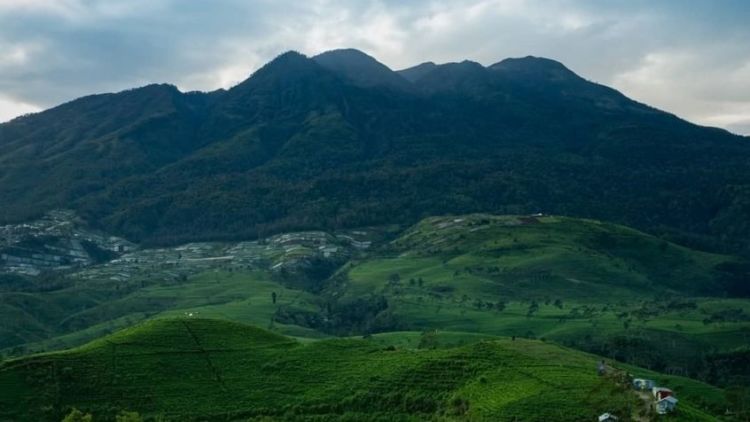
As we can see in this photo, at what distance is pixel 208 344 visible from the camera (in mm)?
109625

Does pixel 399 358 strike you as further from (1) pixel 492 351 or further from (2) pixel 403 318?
(2) pixel 403 318

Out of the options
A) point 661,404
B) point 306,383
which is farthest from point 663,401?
point 306,383

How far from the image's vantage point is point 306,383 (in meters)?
98.6

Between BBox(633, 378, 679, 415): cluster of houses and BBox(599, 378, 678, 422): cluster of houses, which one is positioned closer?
BBox(599, 378, 678, 422): cluster of houses

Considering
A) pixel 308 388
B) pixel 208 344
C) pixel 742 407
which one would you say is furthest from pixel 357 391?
pixel 742 407

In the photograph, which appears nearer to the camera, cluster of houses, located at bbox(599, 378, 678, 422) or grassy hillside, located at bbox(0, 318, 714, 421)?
cluster of houses, located at bbox(599, 378, 678, 422)

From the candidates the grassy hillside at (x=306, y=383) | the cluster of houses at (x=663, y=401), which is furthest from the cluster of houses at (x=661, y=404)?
the grassy hillside at (x=306, y=383)

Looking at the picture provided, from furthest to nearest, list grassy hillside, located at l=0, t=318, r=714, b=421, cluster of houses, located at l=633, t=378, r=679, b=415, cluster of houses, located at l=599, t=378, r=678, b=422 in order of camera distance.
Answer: grassy hillside, located at l=0, t=318, r=714, b=421
cluster of houses, located at l=633, t=378, r=679, b=415
cluster of houses, located at l=599, t=378, r=678, b=422

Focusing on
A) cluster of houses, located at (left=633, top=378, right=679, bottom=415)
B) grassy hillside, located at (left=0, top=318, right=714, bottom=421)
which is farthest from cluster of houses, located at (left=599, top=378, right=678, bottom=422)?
grassy hillside, located at (left=0, top=318, right=714, bottom=421)

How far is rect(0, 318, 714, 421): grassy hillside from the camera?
8606 centimetres

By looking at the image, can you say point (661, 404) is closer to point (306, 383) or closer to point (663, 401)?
point (663, 401)

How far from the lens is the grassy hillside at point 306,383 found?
86062mm

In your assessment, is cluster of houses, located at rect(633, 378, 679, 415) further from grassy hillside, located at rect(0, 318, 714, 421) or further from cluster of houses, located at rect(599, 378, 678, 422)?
grassy hillside, located at rect(0, 318, 714, 421)

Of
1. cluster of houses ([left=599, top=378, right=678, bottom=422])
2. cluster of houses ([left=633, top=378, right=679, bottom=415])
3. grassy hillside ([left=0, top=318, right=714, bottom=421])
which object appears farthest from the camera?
grassy hillside ([left=0, top=318, right=714, bottom=421])
